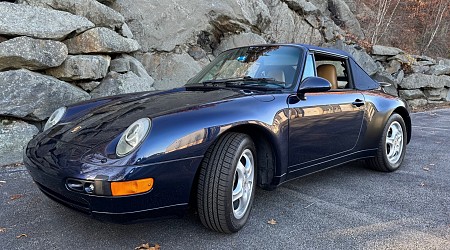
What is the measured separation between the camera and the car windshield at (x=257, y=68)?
3056 mm

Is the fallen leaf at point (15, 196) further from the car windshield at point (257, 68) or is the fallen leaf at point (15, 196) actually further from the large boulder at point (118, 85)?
the large boulder at point (118, 85)

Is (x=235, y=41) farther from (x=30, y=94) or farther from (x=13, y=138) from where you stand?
(x=13, y=138)

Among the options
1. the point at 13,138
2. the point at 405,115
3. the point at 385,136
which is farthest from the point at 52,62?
the point at 405,115

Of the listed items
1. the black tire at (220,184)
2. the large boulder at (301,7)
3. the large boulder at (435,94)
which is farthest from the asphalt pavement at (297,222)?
the large boulder at (435,94)

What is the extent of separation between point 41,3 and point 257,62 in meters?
4.18

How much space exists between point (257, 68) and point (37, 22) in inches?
147

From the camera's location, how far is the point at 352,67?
3896 millimetres

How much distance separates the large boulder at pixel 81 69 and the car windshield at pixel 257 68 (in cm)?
262

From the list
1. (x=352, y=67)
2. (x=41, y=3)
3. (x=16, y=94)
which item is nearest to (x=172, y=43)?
(x=41, y=3)

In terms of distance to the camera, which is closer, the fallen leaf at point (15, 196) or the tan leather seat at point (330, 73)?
the fallen leaf at point (15, 196)

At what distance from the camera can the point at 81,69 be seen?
5.41 metres

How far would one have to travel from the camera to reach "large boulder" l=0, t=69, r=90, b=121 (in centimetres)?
466

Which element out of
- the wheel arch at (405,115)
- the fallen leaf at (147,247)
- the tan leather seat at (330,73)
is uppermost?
the tan leather seat at (330,73)

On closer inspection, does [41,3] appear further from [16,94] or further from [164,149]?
[164,149]
